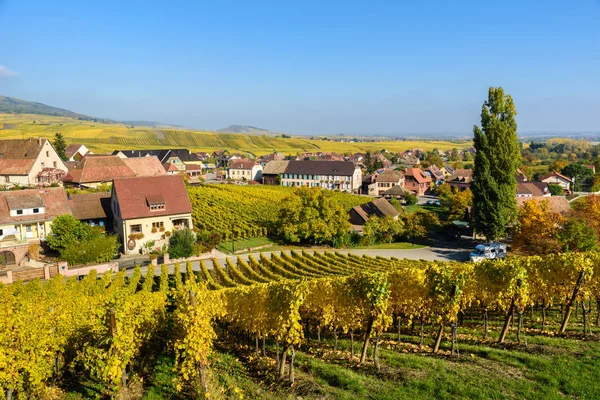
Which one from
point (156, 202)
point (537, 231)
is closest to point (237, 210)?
point (156, 202)

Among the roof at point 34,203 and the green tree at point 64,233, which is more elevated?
the roof at point 34,203

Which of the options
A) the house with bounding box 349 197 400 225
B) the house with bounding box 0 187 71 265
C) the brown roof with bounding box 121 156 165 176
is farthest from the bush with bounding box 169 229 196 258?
the brown roof with bounding box 121 156 165 176

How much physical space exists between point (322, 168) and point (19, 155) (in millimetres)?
60947

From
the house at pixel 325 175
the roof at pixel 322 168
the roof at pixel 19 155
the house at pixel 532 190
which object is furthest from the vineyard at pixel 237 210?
the house at pixel 532 190

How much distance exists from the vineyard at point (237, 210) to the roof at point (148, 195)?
5.66 metres

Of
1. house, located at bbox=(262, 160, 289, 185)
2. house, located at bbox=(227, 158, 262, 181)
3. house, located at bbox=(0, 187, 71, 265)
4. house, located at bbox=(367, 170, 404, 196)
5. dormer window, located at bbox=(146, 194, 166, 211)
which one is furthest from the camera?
house, located at bbox=(227, 158, 262, 181)

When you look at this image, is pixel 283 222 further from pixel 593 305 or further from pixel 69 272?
pixel 593 305

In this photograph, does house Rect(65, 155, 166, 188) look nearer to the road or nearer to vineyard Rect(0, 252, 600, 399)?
the road

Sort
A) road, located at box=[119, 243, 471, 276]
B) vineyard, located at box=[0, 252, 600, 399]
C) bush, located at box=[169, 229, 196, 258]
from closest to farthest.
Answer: vineyard, located at box=[0, 252, 600, 399] < bush, located at box=[169, 229, 196, 258] < road, located at box=[119, 243, 471, 276]

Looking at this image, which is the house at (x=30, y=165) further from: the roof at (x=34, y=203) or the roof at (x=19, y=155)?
the roof at (x=34, y=203)

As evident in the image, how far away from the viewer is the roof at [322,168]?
98.2 m

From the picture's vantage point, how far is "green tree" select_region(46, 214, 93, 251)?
3850 centimetres

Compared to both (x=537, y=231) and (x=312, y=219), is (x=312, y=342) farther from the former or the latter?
(x=537, y=231)

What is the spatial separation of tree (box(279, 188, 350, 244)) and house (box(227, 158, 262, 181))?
64710 millimetres
